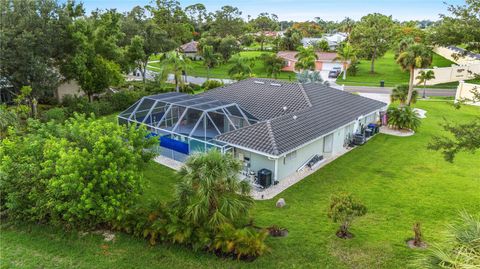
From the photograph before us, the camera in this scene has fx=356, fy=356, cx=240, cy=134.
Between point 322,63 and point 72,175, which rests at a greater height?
point 322,63

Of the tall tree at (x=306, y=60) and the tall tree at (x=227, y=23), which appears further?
the tall tree at (x=227, y=23)

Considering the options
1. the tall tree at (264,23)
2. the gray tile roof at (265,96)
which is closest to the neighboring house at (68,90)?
the gray tile roof at (265,96)

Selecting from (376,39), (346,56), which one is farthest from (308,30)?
(346,56)

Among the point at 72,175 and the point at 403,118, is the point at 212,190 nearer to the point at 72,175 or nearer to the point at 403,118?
the point at 72,175

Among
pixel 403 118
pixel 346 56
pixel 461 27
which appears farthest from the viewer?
pixel 346 56

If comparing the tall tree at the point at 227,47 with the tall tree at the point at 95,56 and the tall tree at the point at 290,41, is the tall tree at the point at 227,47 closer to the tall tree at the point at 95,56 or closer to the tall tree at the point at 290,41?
the tall tree at the point at 290,41

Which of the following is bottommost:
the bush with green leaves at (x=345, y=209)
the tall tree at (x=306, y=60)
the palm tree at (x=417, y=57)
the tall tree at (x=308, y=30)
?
the bush with green leaves at (x=345, y=209)

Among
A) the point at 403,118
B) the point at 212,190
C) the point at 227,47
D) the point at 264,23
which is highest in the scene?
the point at 264,23

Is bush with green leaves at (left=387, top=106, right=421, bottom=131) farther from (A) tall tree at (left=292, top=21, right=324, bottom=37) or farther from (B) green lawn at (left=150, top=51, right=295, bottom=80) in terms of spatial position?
(A) tall tree at (left=292, top=21, right=324, bottom=37)

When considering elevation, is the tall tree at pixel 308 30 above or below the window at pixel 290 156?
above
